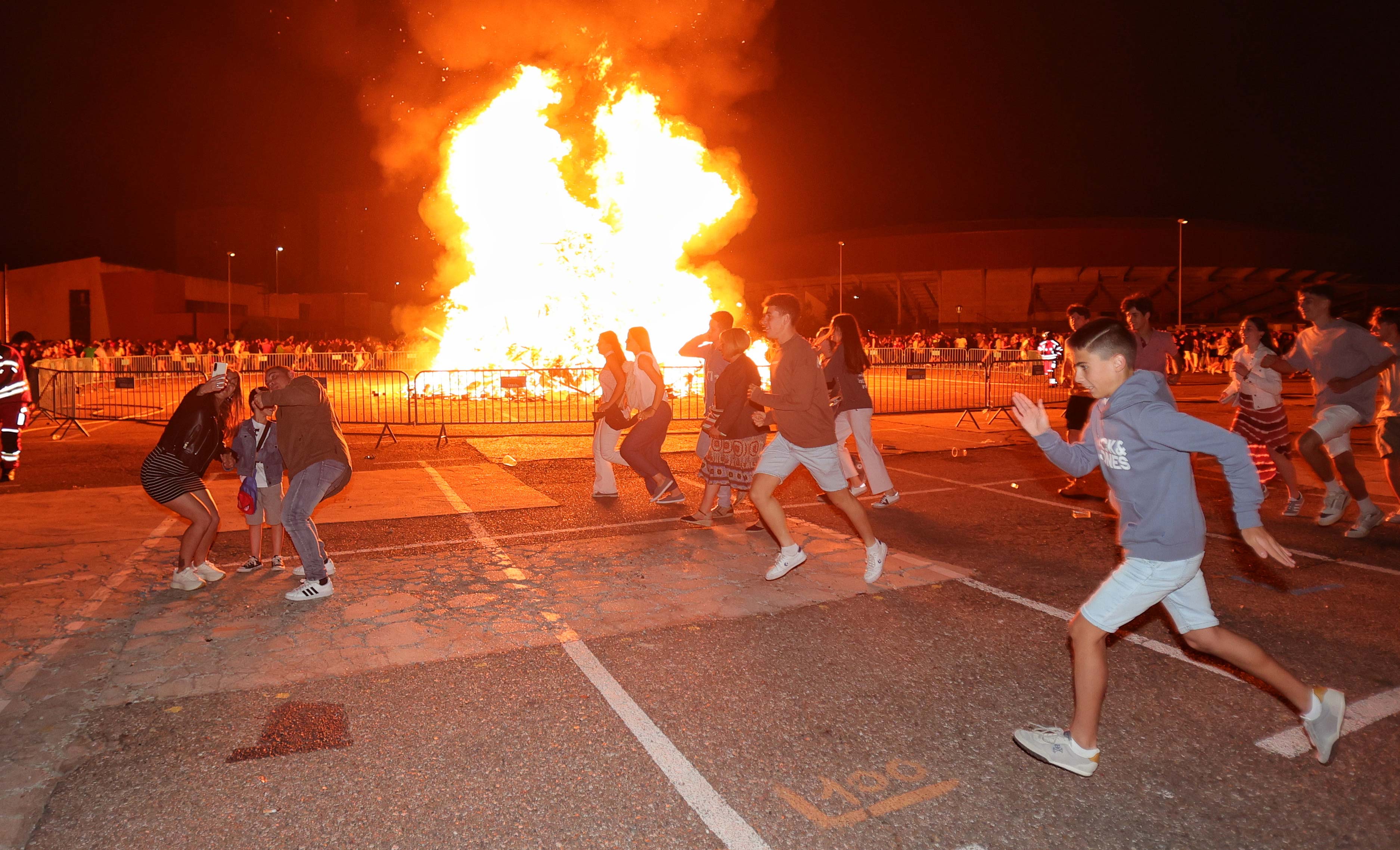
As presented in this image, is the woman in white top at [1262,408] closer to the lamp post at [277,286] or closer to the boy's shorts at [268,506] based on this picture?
the boy's shorts at [268,506]

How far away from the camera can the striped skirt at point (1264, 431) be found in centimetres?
749

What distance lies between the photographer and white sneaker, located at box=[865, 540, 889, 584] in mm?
5602

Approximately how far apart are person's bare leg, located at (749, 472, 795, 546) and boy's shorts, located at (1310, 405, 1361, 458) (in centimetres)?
438

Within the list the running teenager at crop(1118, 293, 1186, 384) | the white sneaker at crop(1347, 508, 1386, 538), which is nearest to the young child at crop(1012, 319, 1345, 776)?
the running teenager at crop(1118, 293, 1186, 384)

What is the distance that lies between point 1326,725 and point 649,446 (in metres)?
5.89

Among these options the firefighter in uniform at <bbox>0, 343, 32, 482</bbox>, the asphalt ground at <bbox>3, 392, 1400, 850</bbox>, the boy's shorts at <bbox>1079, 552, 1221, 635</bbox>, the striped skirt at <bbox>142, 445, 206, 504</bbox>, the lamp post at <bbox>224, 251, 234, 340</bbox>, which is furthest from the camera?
the lamp post at <bbox>224, 251, 234, 340</bbox>

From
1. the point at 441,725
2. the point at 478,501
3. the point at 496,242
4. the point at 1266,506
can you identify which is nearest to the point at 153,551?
the point at 478,501

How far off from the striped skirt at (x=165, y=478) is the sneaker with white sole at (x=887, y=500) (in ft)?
18.8

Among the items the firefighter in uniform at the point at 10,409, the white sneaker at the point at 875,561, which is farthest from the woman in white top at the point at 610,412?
the firefighter in uniform at the point at 10,409

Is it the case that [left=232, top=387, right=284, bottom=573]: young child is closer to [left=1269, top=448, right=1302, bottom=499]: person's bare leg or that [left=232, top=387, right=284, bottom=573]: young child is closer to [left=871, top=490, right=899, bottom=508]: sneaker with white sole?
[left=871, top=490, right=899, bottom=508]: sneaker with white sole

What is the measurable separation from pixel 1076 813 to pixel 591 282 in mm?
19791

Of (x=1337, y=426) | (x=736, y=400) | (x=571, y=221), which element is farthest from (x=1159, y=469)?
(x=571, y=221)

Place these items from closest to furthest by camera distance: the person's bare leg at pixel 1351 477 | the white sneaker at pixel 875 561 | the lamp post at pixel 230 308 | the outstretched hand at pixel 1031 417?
the outstretched hand at pixel 1031 417, the white sneaker at pixel 875 561, the person's bare leg at pixel 1351 477, the lamp post at pixel 230 308

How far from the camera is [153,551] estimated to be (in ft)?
21.7
